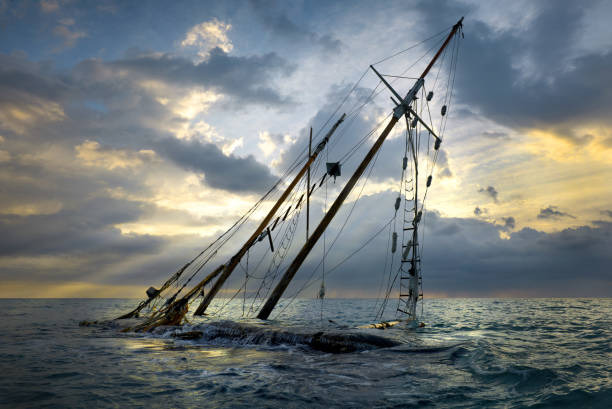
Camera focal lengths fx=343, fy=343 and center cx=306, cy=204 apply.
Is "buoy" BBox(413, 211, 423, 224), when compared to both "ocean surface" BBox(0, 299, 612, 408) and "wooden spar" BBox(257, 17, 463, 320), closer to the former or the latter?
"wooden spar" BBox(257, 17, 463, 320)

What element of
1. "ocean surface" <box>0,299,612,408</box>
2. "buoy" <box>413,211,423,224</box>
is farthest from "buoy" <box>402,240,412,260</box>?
"ocean surface" <box>0,299,612,408</box>

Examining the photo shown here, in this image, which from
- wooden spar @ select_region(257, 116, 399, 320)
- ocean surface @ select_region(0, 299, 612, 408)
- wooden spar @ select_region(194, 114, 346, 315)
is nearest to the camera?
ocean surface @ select_region(0, 299, 612, 408)

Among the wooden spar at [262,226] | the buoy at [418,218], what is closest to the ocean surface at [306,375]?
the wooden spar at [262,226]

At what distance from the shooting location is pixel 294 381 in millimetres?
9352

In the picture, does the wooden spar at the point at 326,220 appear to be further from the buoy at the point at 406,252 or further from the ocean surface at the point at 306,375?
the buoy at the point at 406,252

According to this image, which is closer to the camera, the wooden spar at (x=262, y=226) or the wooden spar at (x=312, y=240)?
the wooden spar at (x=312, y=240)

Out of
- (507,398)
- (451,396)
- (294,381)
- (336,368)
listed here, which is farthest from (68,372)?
(507,398)

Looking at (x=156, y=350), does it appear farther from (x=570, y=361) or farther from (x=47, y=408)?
(x=570, y=361)

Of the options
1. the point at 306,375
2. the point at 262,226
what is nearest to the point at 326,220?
the point at 262,226

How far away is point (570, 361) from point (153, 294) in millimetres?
28281

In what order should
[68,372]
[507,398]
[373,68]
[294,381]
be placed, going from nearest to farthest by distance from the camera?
1. [507,398]
2. [294,381]
3. [68,372]
4. [373,68]

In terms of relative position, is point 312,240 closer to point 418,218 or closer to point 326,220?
point 326,220

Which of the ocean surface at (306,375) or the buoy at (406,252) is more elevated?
the buoy at (406,252)

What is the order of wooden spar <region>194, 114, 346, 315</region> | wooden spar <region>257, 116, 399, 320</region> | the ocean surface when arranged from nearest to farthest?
the ocean surface, wooden spar <region>257, 116, 399, 320</region>, wooden spar <region>194, 114, 346, 315</region>
